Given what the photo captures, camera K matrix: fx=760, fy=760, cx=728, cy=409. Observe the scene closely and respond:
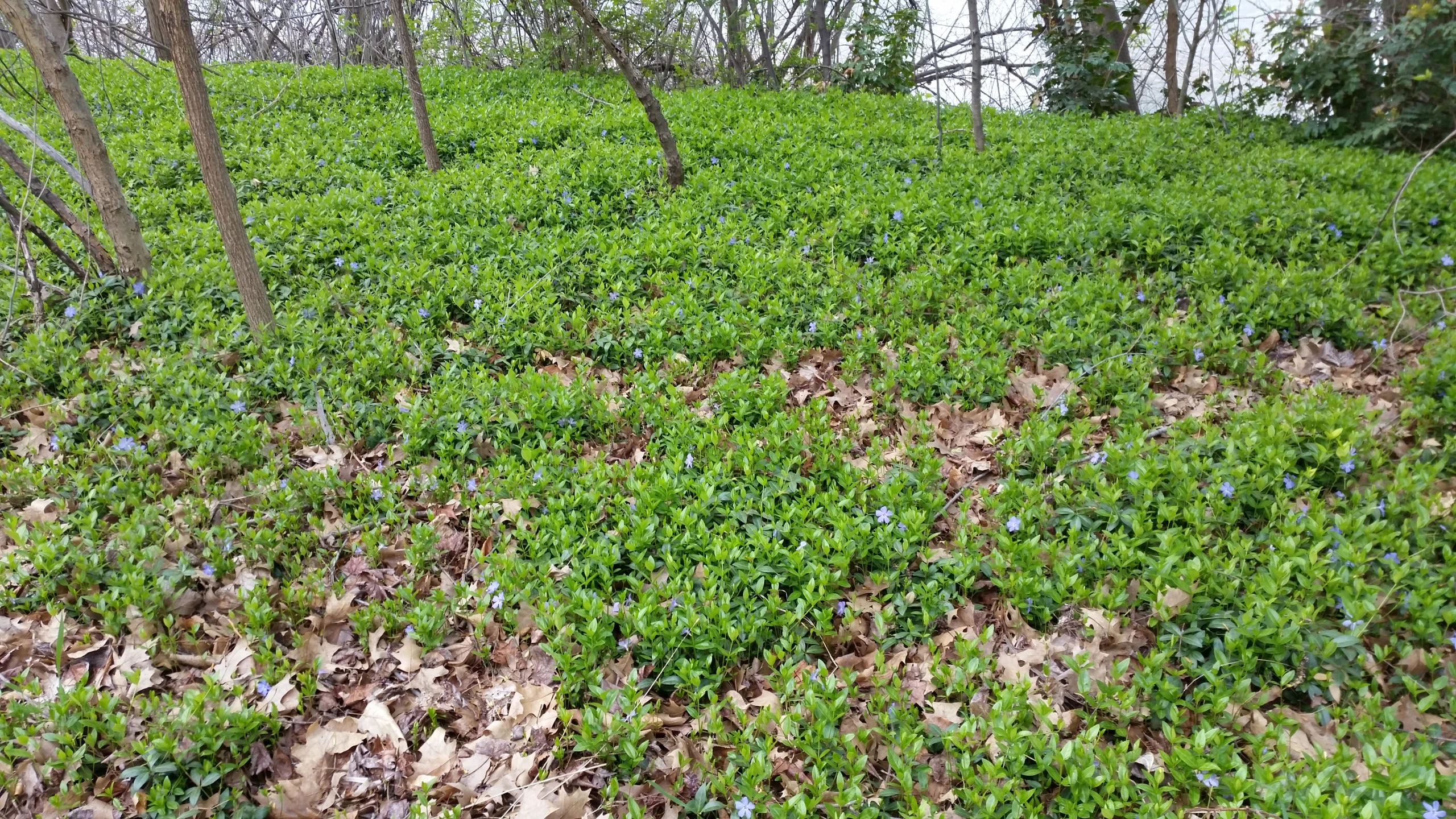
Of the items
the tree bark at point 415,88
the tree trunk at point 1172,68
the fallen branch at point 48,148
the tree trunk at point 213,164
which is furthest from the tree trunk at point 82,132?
the tree trunk at point 1172,68

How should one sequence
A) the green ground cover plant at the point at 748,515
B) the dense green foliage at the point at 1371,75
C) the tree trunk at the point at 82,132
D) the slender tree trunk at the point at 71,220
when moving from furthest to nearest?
1. the dense green foliage at the point at 1371,75
2. the slender tree trunk at the point at 71,220
3. the tree trunk at the point at 82,132
4. the green ground cover plant at the point at 748,515

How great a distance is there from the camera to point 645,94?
20.6 feet

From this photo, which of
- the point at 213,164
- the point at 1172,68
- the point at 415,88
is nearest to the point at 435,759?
the point at 213,164

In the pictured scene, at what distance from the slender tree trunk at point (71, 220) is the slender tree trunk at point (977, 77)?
22.2ft

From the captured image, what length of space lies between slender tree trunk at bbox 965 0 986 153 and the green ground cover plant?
4.30 ft

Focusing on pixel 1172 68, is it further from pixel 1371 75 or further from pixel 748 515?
pixel 748 515

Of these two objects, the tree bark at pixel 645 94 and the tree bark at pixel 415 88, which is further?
the tree bark at pixel 415 88

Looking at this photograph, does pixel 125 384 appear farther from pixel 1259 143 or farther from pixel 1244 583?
pixel 1259 143

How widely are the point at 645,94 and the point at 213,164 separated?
331 cm

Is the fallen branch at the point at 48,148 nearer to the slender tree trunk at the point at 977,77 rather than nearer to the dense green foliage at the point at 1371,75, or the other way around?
the slender tree trunk at the point at 977,77

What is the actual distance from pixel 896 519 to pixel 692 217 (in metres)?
3.58

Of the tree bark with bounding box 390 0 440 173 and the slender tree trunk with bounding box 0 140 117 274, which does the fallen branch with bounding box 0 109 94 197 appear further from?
the tree bark with bounding box 390 0 440 173

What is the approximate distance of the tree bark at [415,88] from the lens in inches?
258

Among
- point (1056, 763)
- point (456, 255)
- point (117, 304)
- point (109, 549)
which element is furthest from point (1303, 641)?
point (117, 304)
